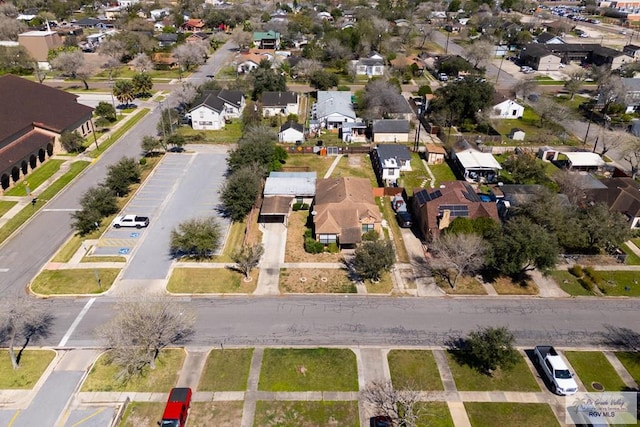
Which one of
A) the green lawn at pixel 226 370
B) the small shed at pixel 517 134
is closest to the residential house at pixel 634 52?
the small shed at pixel 517 134

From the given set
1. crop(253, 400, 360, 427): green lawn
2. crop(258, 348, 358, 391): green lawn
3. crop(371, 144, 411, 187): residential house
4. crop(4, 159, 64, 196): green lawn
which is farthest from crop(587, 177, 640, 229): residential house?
crop(4, 159, 64, 196): green lawn

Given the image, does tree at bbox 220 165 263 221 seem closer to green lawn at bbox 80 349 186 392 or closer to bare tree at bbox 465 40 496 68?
green lawn at bbox 80 349 186 392

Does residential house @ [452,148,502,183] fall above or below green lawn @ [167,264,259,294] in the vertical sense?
above

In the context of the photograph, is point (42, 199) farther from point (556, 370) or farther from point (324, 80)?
point (324, 80)

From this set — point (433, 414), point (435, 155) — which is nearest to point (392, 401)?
point (433, 414)

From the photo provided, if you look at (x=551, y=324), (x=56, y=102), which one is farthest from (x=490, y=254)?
(x=56, y=102)

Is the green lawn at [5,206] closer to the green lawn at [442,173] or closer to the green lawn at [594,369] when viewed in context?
the green lawn at [442,173]
